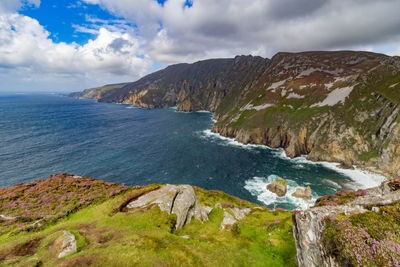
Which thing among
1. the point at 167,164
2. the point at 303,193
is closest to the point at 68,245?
the point at 303,193

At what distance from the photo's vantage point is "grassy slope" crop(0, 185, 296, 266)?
1408cm

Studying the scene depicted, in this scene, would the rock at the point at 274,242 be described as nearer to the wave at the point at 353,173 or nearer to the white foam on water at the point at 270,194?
the white foam on water at the point at 270,194

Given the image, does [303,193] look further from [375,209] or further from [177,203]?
[177,203]

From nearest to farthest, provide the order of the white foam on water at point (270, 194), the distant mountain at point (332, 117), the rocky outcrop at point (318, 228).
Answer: the rocky outcrop at point (318, 228) < the white foam on water at point (270, 194) < the distant mountain at point (332, 117)

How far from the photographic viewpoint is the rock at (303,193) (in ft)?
171

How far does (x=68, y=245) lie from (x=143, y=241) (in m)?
6.87

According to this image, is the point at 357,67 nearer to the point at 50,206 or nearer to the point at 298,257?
the point at 298,257

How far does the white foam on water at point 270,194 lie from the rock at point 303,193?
43.0 inches

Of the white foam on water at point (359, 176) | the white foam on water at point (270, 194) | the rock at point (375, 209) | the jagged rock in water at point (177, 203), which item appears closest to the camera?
the rock at point (375, 209)

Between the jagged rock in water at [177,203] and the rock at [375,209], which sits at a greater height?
the rock at [375,209]

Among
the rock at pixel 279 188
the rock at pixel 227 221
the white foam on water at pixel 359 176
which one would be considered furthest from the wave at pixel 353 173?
the rock at pixel 227 221

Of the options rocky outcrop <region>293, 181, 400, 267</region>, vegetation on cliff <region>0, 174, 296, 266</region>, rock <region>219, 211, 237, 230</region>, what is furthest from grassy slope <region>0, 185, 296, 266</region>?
rocky outcrop <region>293, 181, 400, 267</region>

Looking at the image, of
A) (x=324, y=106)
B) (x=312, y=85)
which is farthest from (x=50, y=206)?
(x=312, y=85)

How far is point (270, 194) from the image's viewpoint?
183ft
